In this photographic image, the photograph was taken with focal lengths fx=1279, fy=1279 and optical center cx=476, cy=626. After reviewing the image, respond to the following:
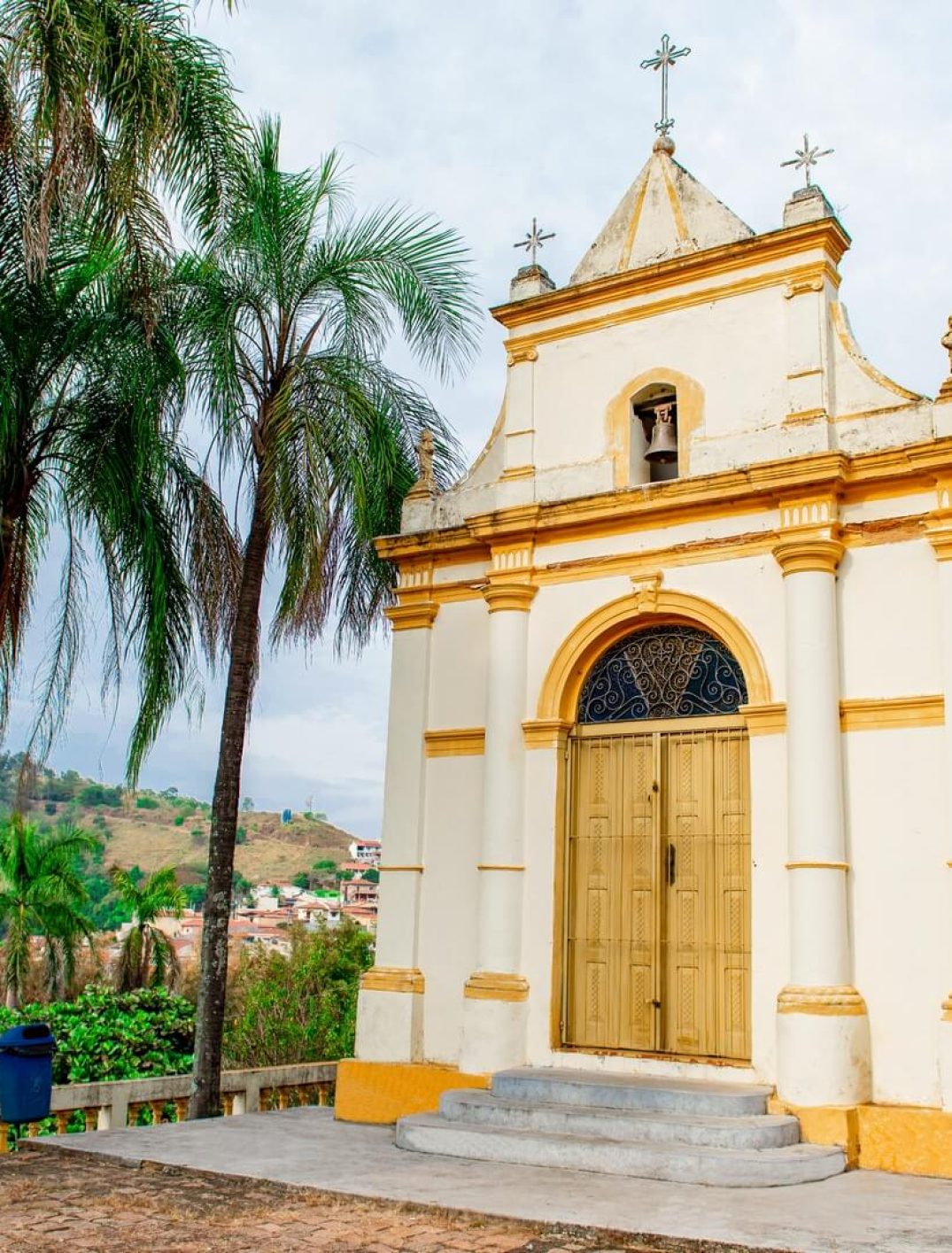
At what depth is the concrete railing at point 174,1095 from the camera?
1009 centimetres

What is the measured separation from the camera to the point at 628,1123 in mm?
8359

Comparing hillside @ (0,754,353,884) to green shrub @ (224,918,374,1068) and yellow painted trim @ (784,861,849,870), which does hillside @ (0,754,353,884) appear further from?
yellow painted trim @ (784,861,849,870)

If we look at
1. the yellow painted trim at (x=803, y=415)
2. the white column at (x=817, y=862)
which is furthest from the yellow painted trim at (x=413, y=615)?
the yellow painted trim at (x=803, y=415)

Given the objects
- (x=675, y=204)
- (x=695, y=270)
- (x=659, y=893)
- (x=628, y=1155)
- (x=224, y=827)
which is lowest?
(x=628, y=1155)

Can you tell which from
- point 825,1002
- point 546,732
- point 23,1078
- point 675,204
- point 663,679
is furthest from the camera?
point 675,204

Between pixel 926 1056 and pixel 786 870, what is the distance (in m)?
1.50

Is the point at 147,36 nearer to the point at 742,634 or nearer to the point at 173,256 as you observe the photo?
the point at 173,256

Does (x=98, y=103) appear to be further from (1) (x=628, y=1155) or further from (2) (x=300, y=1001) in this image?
(2) (x=300, y=1001)

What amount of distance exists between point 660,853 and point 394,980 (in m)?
2.61

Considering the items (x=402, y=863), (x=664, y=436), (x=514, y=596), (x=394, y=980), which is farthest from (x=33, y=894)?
(x=664, y=436)

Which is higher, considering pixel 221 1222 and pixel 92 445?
pixel 92 445

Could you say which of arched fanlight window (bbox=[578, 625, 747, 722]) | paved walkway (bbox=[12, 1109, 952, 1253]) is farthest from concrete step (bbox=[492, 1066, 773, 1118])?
arched fanlight window (bbox=[578, 625, 747, 722])

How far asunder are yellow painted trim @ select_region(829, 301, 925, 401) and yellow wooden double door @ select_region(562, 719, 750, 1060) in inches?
114

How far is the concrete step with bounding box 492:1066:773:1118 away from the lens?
8500 mm
